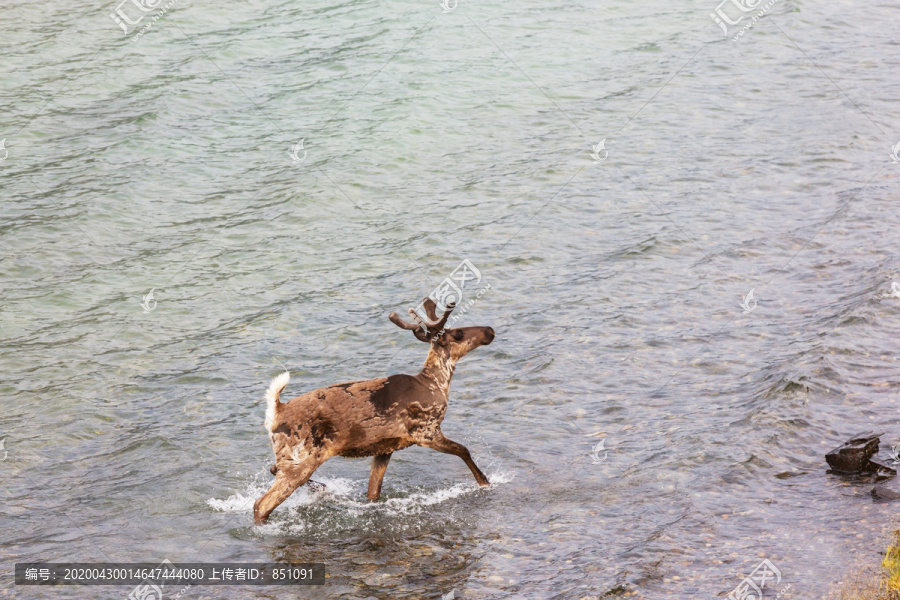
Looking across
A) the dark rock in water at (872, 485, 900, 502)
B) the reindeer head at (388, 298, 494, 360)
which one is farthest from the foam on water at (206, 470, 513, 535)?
the dark rock in water at (872, 485, 900, 502)

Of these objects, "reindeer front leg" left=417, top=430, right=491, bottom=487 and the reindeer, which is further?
"reindeer front leg" left=417, top=430, right=491, bottom=487

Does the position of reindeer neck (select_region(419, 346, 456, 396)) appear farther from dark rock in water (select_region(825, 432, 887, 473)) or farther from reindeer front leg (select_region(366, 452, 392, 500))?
dark rock in water (select_region(825, 432, 887, 473))

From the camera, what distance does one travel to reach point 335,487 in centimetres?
945

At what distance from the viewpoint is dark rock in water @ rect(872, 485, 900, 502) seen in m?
8.42

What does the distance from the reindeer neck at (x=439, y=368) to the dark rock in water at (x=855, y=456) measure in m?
3.53

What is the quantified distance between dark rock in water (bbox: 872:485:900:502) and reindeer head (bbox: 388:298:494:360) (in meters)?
3.62

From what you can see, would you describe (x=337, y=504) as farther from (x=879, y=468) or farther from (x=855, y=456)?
(x=879, y=468)

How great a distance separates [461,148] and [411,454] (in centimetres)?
925

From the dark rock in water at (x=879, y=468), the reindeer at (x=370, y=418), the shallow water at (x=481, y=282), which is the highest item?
the reindeer at (x=370, y=418)

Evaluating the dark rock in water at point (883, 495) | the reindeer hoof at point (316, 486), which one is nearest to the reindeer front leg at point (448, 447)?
the reindeer hoof at point (316, 486)

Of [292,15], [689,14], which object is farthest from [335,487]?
[689,14]

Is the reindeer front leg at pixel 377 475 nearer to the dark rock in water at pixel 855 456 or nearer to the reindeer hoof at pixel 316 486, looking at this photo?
the reindeer hoof at pixel 316 486

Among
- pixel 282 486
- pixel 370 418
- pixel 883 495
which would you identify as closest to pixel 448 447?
pixel 370 418

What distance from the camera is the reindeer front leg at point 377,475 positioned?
9.12 m
